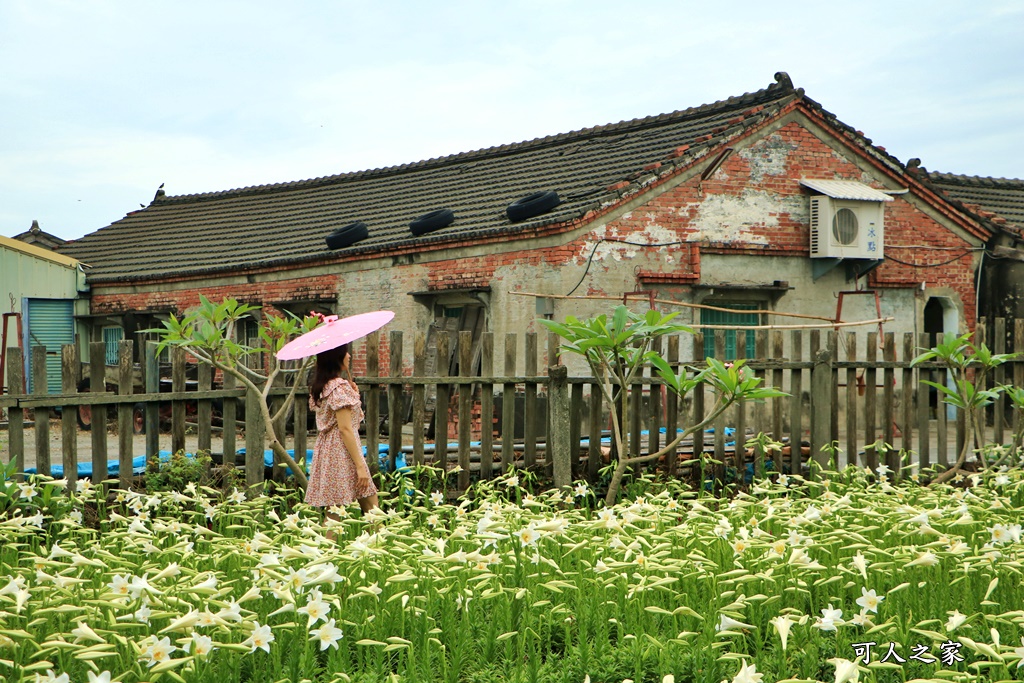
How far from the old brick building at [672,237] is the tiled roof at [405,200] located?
0.20 feet

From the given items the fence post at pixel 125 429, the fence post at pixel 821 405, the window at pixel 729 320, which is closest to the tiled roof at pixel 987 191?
the window at pixel 729 320

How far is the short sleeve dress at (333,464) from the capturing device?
6137 millimetres

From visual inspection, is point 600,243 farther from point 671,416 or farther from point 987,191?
point 987,191

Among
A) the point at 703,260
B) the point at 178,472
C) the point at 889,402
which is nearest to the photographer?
the point at 178,472

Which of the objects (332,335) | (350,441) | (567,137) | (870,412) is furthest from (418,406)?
(567,137)

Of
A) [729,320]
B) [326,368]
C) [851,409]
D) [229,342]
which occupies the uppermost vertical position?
[729,320]

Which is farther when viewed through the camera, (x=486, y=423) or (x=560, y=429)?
(x=560, y=429)

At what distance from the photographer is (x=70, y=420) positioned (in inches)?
247

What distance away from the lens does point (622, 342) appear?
6543mm

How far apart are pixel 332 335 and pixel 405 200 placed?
14197 mm

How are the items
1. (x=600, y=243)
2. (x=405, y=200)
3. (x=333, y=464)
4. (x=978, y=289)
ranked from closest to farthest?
1. (x=333, y=464)
2. (x=600, y=243)
3. (x=978, y=289)
4. (x=405, y=200)

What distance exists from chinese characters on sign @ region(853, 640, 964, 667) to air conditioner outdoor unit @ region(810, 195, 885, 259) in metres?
12.5

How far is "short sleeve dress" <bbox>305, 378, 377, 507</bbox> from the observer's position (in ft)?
20.1

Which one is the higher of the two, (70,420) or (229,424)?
(70,420)
